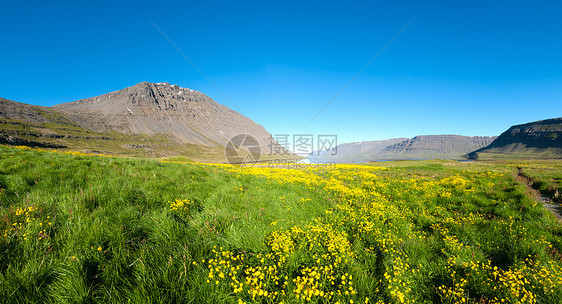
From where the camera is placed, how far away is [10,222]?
11.0ft

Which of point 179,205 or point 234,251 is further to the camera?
point 179,205

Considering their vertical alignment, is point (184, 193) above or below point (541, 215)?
above

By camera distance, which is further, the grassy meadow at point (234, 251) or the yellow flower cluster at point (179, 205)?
the yellow flower cluster at point (179, 205)

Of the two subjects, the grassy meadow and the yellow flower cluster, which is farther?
the yellow flower cluster

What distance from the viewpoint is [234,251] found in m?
3.80

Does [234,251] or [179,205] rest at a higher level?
[179,205]

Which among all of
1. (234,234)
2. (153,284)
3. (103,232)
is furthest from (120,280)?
(234,234)

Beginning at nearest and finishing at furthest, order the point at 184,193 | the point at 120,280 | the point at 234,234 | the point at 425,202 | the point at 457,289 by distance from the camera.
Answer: the point at 120,280 → the point at 457,289 → the point at 234,234 → the point at 184,193 → the point at 425,202

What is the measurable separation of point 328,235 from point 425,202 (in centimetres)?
705

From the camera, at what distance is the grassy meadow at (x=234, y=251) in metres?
2.63

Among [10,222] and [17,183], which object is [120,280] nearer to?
[10,222]

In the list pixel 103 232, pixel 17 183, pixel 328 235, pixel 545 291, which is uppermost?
pixel 17 183

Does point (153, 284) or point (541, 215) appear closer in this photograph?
point (153, 284)

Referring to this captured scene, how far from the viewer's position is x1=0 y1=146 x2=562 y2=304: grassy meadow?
2631 mm
